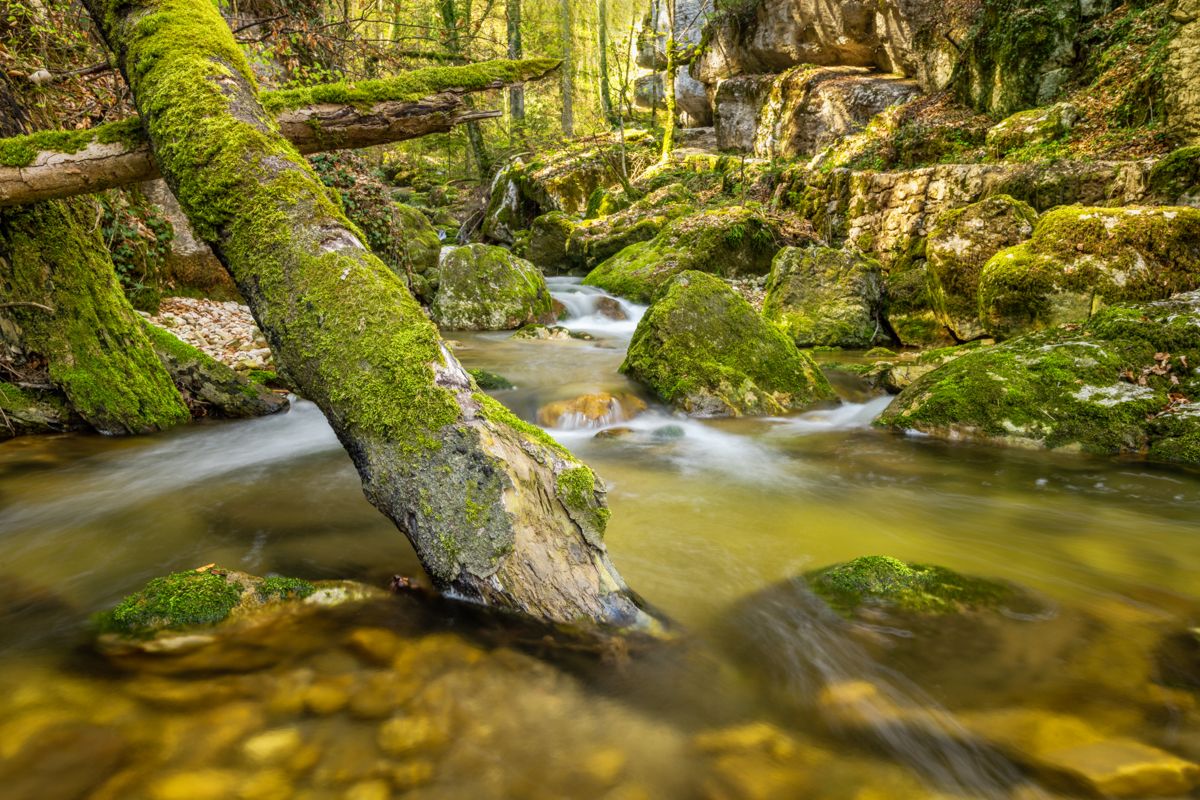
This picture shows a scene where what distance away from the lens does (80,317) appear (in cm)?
465

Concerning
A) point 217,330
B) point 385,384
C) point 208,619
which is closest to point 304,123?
point 385,384

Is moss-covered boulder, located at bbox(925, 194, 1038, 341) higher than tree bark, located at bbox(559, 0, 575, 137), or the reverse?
tree bark, located at bbox(559, 0, 575, 137)

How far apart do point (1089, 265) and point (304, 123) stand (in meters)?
8.08

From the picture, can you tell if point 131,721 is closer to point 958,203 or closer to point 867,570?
point 867,570

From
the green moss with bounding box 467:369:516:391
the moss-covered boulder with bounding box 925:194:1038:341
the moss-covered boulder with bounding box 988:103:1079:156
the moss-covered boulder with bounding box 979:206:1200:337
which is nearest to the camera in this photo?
the moss-covered boulder with bounding box 979:206:1200:337

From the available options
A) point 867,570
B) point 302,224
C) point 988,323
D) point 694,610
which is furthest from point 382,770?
point 988,323

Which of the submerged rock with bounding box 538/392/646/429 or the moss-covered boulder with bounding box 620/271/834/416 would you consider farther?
the moss-covered boulder with bounding box 620/271/834/416

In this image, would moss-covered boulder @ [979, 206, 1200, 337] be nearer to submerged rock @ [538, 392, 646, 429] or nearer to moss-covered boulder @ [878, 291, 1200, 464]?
moss-covered boulder @ [878, 291, 1200, 464]

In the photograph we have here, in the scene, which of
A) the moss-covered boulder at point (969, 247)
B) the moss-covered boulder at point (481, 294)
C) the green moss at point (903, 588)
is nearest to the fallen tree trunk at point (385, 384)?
the green moss at point (903, 588)

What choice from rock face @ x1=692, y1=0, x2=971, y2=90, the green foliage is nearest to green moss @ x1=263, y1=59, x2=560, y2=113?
the green foliage

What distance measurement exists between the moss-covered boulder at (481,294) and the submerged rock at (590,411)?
5591 millimetres

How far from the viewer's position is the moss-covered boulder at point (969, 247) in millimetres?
8188

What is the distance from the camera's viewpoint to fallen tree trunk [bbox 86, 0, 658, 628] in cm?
206

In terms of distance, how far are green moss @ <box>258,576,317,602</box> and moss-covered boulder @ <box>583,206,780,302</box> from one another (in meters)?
11.2
